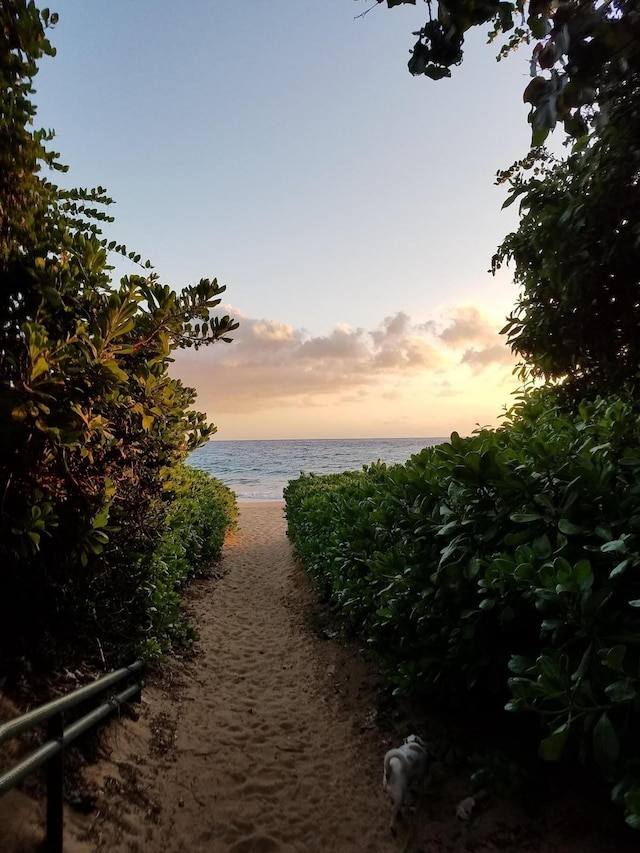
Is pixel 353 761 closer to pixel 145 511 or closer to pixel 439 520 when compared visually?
pixel 439 520

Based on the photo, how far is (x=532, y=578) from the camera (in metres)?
1.90

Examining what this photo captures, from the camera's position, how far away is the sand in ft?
6.78

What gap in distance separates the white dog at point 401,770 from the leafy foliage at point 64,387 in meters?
1.95

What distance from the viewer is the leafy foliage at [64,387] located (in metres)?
1.96

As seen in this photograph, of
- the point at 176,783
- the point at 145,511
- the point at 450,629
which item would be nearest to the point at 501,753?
the point at 450,629

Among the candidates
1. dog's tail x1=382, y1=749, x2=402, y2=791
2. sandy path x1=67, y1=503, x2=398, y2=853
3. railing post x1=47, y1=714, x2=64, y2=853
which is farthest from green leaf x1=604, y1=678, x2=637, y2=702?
railing post x1=47, y1=714, x2=64, y2=853

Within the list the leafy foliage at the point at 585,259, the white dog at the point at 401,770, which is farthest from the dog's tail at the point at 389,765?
the leafy foliage at the point at 585,259

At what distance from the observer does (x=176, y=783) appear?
2.94 meters

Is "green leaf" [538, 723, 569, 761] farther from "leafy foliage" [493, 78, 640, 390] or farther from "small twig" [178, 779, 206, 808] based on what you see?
"small twig" [178, 779, 206, 808]

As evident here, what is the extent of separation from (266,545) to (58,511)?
36.5ft

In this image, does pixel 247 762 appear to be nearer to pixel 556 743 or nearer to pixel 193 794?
pixel 193 794

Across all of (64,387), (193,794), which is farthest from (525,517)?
(193,794)

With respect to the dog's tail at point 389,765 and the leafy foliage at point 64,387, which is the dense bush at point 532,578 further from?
the leafy foliage at point 64,387

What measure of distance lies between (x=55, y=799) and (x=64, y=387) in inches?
70.5
